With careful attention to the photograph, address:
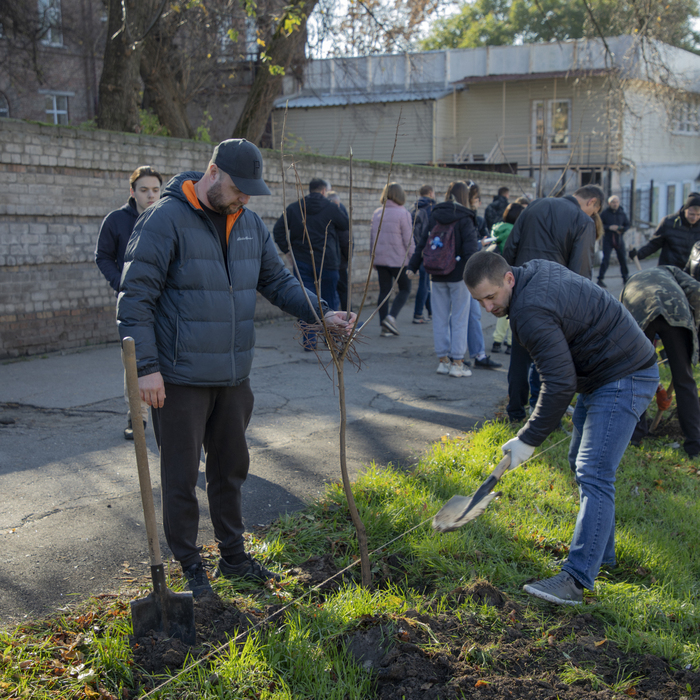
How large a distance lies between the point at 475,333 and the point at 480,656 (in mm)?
5377

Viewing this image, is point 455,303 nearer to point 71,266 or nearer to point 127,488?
point 127,488

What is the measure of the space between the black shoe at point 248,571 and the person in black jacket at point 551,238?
9.95ft

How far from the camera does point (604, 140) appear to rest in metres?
25.0

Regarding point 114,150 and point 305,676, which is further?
point 114,150

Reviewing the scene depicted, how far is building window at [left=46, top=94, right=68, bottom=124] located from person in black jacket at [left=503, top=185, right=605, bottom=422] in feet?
66.1

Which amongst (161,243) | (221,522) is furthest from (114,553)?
(161,243)

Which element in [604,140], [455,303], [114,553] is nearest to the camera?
[114,553]

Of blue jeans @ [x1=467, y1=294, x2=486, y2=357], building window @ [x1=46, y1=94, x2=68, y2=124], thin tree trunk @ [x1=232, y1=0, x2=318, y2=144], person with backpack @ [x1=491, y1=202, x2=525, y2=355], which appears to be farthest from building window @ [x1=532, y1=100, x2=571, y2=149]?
blue jeans @ [x1=467, y1=294, x2=486, y2=357]

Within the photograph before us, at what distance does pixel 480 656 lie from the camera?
274 centimetres

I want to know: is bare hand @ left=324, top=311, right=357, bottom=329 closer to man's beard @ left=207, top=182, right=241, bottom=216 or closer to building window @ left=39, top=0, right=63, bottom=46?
man's beard @ left=207, top=182, right=241, bottom=216

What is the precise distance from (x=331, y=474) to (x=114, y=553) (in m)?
1.65

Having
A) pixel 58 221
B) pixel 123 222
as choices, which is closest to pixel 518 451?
pixel 123 222

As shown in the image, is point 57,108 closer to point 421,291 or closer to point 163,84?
point 163,84

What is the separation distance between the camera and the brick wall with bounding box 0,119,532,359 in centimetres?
773
